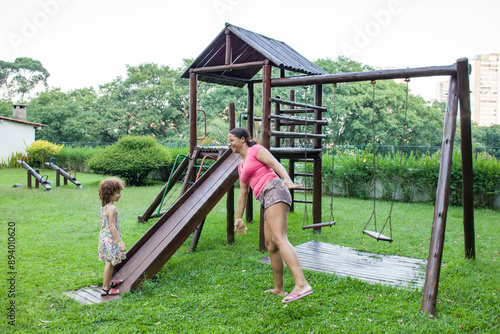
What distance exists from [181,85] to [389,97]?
50.6 feet

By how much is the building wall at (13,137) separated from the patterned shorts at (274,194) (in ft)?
85.6

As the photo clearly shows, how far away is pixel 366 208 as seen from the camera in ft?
35.3

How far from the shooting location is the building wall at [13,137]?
25.6 metres

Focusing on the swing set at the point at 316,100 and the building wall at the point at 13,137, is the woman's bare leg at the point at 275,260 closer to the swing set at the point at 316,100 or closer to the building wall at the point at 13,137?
the swing set at the point at 316,100

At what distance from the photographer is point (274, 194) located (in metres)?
3.96

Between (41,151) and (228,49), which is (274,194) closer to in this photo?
(228,49)

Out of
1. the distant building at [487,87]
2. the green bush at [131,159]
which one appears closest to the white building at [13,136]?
the green bush at [131,159]

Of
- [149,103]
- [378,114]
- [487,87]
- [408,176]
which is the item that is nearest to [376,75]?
[408,176]

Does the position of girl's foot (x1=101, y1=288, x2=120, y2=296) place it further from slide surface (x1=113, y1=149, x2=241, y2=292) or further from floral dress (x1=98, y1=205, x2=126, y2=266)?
floral dress (x1=98, y1=205, x2=126, y2=266)

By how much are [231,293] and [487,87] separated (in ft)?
331

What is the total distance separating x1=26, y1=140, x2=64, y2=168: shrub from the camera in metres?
22.7

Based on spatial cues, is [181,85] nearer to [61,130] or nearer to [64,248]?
[61,130]

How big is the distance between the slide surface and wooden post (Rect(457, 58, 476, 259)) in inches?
119

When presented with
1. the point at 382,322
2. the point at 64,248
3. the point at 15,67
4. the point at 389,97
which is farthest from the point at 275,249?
the point at 15,67
